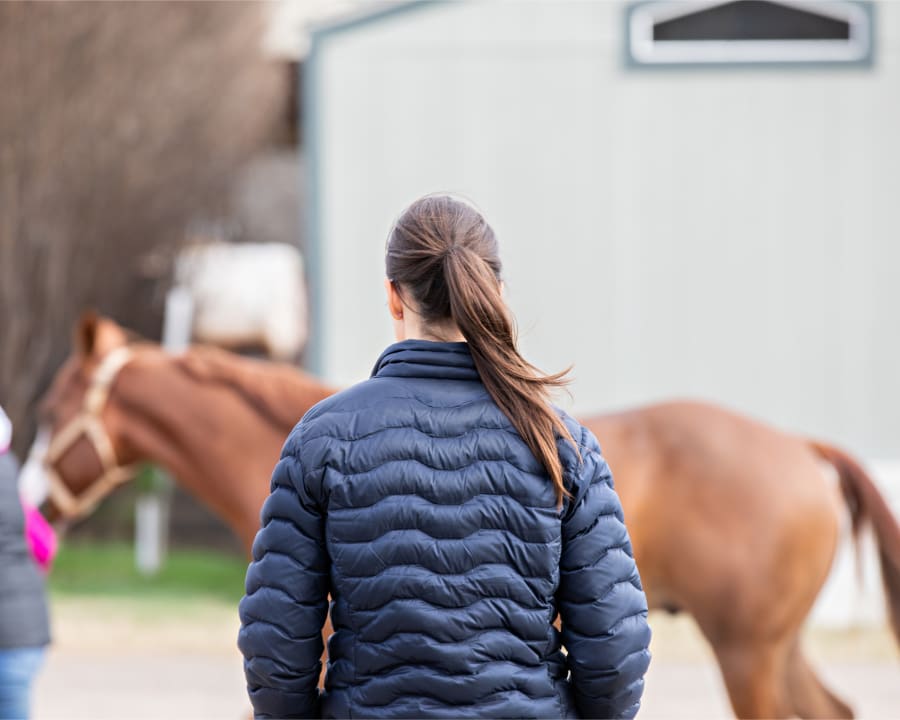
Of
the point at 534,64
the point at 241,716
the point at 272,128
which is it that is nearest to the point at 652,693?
the point at 241,716

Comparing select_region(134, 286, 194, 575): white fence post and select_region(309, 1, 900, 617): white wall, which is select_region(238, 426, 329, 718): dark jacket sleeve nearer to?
select_region(309, 1, 900, 617): white wall

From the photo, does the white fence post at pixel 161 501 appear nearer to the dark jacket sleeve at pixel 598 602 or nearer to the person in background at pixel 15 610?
the person in background at pixel 15 610

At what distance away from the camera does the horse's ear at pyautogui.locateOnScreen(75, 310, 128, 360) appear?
4.61m

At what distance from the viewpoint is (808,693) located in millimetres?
4168

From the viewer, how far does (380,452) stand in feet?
5.38

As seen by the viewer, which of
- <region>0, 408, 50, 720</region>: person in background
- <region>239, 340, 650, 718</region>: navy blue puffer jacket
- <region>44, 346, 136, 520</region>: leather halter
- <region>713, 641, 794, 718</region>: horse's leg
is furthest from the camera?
<region>44, 346, 136, 520</region>: leather halter

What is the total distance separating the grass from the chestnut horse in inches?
142

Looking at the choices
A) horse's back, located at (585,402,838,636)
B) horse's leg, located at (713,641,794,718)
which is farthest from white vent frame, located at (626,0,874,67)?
horse's leg, located at (713,641,794,718)

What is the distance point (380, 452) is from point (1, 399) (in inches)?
315

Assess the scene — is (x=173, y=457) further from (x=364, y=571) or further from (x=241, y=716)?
(x=364, y=571)

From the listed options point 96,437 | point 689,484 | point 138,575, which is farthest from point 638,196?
point 138,575

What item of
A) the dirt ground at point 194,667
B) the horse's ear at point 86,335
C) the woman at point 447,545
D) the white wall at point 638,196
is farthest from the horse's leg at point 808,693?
the white wall at point 638,196

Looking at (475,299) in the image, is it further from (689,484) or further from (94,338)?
(94,338)

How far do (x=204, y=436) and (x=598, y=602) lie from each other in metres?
2.91
